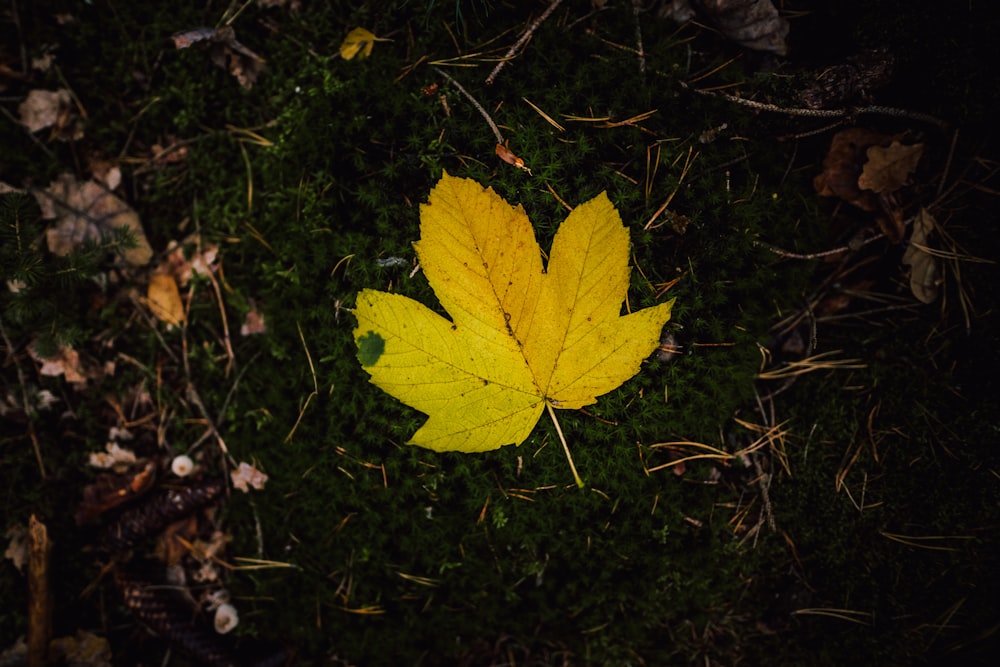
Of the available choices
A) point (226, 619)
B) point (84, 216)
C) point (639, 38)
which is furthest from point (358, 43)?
point (226, 619)

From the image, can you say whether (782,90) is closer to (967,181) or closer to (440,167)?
(967,181)

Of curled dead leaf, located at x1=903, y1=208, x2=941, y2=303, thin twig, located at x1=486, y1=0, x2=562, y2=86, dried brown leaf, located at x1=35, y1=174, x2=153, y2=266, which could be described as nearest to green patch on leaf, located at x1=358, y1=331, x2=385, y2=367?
thin twig, located at x1=486, y1=0, x2=562, y2=86

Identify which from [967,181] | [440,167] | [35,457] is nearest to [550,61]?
[440,167]

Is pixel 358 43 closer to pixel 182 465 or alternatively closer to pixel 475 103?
pixel 475 103

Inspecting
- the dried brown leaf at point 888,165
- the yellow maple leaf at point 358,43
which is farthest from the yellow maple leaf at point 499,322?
the dried brown leaf at point 888,165

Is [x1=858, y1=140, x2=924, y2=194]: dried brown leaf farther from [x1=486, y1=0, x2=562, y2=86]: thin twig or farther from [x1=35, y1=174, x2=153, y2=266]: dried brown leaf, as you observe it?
[x1=35, y1=174, x2=153, y2=266]: dried brown leaf

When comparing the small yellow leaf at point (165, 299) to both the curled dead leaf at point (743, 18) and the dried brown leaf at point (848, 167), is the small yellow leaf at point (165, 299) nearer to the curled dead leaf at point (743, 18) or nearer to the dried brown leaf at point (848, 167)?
the curled dead leaf at point (743, 18)
